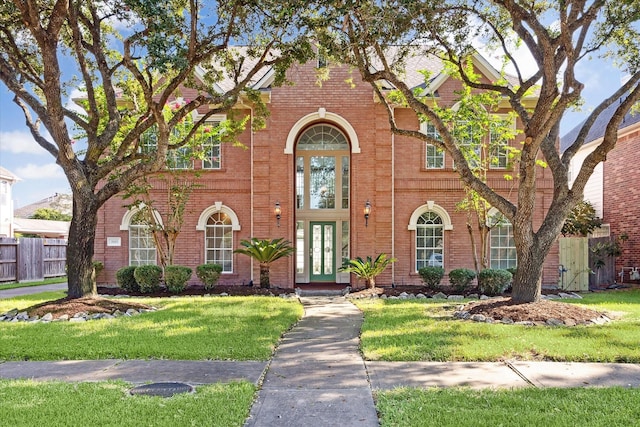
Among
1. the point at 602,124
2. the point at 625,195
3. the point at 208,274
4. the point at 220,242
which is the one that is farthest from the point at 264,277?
the point at 602,124

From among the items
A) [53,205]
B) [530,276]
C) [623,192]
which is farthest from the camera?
[53,205]

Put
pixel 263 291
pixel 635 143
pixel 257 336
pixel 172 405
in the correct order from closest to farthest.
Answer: pixel 172 405
pixel 257 336
pixel 263 291
pixel 635 143

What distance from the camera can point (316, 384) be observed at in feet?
16.3

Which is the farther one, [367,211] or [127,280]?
[367,211]

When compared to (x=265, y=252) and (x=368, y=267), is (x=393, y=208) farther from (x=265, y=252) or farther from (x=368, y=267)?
(x=265, y=252)

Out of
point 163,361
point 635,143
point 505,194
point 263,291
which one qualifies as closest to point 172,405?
point 163,361

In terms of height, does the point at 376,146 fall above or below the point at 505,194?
Answer: above

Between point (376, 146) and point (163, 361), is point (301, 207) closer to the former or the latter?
point (376, 146)

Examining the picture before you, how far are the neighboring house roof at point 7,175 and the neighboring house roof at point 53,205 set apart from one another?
20.3 meters

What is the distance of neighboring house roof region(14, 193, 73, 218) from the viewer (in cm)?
4834

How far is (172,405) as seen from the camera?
422 cm

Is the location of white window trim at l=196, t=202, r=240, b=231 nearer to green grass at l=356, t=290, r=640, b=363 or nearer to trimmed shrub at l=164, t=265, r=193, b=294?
trimmed shrub at l=164, t=265, r=193, b=294

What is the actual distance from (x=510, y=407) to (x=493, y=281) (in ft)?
30.0

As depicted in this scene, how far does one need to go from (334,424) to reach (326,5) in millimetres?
7219
